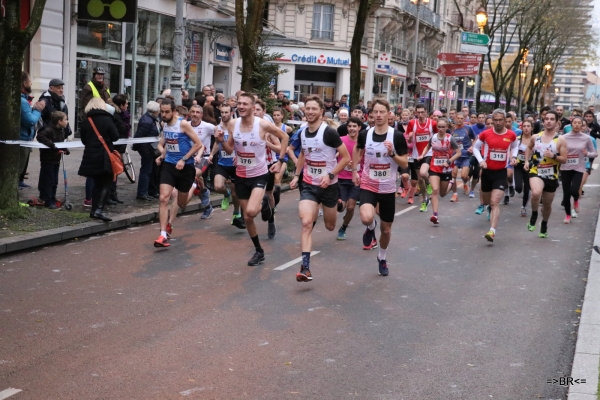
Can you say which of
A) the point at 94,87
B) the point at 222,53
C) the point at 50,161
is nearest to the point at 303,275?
the point at 50,161

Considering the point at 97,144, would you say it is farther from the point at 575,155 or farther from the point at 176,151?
the point at 575,155

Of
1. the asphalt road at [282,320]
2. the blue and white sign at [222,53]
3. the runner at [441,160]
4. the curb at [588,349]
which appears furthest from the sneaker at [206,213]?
the blue and white sign at [222,53]

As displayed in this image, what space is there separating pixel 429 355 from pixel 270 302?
6.49ft

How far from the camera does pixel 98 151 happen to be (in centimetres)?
1200

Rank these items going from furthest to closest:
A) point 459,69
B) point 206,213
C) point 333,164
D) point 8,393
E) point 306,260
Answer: point 459,69
point 206,213
point 333,164
point 306,260
point 8,393

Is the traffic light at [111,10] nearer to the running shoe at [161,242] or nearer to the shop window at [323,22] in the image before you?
the running shoe at [161,242]

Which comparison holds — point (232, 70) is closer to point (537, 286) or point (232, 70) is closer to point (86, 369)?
point (537, 286)

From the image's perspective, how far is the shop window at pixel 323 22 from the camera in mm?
50594

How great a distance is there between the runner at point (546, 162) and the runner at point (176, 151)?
5230 millimetres

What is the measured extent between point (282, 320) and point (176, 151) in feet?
14.3

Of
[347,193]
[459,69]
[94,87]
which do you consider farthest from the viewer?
[459,69]

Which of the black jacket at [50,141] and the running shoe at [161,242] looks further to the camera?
the black jacket at [50,141]

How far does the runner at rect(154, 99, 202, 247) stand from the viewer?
1109 centimetres

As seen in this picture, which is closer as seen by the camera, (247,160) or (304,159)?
(304,159)
